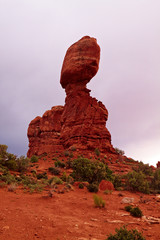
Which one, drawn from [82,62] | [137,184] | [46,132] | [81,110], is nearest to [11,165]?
[137,184]

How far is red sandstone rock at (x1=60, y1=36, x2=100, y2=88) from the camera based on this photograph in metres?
37.8

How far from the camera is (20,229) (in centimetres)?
440

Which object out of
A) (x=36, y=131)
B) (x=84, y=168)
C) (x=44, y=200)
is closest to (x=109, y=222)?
(x=44, y=200)

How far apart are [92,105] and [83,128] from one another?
23.6 feet

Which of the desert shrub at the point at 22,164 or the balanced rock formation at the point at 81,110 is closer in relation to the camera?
the desert shrub at the point at 22,164

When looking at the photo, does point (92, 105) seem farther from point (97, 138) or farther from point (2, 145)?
point (2, 145)

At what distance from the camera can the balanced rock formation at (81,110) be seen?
3450 centimetres

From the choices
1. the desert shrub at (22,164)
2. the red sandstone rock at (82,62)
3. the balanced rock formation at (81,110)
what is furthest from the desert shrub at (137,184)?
the red sandstone rock at (82,62)

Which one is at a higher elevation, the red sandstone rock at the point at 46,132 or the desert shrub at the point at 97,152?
the red sandstone rock at the point at 46,132

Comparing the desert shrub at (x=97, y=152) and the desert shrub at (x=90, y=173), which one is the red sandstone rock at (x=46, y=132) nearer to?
the desert shrub at (x=97, y=152)

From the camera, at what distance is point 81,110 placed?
37.3 metres

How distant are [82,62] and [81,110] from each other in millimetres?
11923

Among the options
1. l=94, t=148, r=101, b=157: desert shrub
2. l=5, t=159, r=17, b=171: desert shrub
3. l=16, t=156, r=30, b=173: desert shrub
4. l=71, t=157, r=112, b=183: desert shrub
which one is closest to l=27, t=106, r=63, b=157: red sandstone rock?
l=94, t=148, r=101, b=157: desert shrub

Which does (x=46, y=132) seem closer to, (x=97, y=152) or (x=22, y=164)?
(x=97, y=152)
